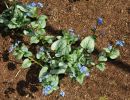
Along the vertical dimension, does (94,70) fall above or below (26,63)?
below

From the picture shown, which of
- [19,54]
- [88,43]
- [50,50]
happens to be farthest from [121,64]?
[19,54]

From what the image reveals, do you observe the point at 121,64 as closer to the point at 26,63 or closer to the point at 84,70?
the point at 84,70

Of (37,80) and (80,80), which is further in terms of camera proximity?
(37,80)

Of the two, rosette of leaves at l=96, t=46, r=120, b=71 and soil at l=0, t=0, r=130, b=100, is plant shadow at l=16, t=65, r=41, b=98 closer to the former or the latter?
soil at l=0, t=0, r=130, b=100

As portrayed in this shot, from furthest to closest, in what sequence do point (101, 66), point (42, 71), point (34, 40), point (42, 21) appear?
point (42, 21) < point (34, 40) < point (42, 71) < point (101, 66)

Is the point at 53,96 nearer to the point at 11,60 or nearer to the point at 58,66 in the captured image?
the point at 58,66

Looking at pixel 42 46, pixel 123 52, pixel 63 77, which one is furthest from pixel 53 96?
pixel 123 52

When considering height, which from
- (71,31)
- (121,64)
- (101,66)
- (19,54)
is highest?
(71,31)
